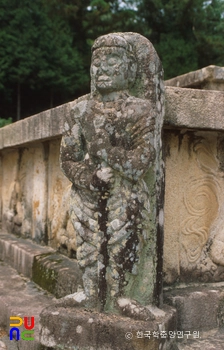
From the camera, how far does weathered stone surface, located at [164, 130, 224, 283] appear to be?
124 inches

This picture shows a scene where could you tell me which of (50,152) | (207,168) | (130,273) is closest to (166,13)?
(50,152)

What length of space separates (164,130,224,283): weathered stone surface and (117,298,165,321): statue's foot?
529mm

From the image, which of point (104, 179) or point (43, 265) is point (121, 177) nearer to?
point (104, 179)

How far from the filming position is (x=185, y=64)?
13.9 m

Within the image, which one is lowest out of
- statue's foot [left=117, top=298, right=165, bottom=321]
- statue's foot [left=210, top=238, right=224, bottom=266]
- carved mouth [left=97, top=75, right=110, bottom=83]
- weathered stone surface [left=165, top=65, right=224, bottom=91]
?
statue's foot [left=117, top=298, right=165, bottom=321]

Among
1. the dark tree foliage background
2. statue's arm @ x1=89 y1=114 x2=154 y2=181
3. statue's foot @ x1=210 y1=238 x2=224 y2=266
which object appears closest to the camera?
statue's arm @ x1=89 y1=114 x2=154 y2=181

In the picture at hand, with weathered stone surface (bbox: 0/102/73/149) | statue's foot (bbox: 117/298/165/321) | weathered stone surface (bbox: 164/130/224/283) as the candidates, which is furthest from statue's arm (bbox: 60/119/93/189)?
statue's foot (bbox: 117/298/165/321)

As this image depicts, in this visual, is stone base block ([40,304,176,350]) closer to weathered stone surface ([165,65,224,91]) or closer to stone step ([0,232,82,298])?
stone step ([0,232,82,298])

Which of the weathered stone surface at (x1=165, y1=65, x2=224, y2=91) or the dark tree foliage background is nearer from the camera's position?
the weathered stone surface at (x1=165, y1=65, x2=224, y2=91)

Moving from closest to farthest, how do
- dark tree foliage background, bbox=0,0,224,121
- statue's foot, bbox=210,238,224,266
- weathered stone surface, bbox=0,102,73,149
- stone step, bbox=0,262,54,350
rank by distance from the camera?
1. stone step, bbox=0,262,54,350
2. statue's foot, bbox=210,238,224,266
3. weathered stone surface, bbox=0,102,73,149
4. dark tree foliage background, bbox=0,0,224,121

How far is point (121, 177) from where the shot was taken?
264cm

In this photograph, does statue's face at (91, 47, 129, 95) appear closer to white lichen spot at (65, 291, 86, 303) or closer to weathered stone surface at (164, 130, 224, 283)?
weathered stone surface at (164, 130, 224, 283)

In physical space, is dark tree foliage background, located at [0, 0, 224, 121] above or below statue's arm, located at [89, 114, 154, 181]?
above

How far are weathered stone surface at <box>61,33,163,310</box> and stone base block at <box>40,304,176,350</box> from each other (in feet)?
0.43
